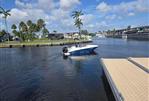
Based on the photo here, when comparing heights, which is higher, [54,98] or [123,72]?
[123,72]

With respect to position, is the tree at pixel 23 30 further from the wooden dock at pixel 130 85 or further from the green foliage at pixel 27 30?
the wooden dock at pixel 130 85

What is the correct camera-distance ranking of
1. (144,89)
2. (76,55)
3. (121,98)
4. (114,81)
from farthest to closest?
(76,55), (114,81), (144,89), (121,98)

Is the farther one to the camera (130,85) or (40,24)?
(40,24)

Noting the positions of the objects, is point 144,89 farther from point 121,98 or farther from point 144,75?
point 144,75

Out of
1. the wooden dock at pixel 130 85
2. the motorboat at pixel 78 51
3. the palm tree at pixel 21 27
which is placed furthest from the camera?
the palm tree at pixel 21 27

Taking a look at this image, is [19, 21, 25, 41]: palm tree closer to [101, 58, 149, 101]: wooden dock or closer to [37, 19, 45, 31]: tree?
[37, 19, 45, 31]: tree

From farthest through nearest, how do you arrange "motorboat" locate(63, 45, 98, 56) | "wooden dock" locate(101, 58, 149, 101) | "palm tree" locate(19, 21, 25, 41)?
1. "palm tree" locate(19, 21, 25, 41)
2. "motorboat" locate(63, 45, 98, 56)
3. "wooden dock" locate(101, 58, 149, 101)

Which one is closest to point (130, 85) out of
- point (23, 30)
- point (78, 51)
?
point (78, 51)

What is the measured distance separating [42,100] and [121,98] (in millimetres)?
7398

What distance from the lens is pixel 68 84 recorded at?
2205 centimetres

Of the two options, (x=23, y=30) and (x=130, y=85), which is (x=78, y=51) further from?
(x=23, y=30)

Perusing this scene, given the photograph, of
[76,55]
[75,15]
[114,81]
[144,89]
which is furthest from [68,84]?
[75,15]

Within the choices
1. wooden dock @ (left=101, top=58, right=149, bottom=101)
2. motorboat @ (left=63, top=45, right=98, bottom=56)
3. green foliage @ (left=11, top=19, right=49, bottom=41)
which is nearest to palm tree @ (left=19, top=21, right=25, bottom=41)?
green foliage @ (left=11, top=19, right=49, bottom=41)

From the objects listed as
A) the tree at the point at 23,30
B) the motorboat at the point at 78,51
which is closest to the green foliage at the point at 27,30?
the tree at the point at 23,30
